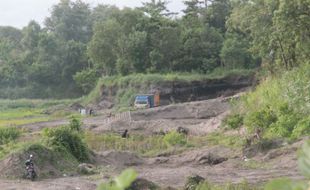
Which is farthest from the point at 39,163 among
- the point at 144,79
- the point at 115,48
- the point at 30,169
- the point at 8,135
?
the point at 115,48

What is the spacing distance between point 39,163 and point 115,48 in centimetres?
3140

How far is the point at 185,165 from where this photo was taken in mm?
21641

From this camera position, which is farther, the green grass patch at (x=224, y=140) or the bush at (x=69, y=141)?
the green grass patch at (x=224, y=140)

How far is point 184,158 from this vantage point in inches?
898

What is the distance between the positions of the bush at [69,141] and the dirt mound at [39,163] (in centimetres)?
108

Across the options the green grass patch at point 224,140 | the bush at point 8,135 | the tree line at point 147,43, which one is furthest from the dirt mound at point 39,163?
the tree line at point 147,43

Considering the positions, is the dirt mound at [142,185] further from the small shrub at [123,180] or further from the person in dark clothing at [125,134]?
the person in dark clothing at [125,134]

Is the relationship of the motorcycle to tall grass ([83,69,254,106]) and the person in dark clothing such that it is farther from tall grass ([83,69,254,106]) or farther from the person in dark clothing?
tall grass ([83,69,254,106])

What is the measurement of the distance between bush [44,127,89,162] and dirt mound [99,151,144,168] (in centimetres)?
80

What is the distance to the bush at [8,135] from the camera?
2747 centimetres

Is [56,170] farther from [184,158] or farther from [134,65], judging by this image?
[134,65]

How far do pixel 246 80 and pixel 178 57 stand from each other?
21.0 ft

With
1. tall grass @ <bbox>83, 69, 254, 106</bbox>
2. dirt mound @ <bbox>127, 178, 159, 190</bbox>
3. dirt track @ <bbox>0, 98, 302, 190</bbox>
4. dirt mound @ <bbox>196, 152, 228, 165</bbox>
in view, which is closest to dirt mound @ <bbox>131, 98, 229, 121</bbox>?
dirt track @ <bbox>0, 98, 302, 190</bbox>

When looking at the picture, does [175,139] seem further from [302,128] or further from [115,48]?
[115,48]
